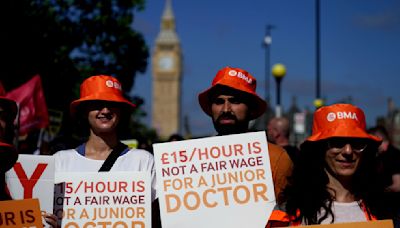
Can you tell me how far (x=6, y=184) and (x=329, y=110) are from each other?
1945mm

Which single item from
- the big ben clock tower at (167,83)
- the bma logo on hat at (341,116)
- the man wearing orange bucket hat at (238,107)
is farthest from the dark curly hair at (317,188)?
the big ben clock tower at (167,83)

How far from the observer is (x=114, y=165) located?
446 cm

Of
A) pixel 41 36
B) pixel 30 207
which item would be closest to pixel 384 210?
pixel 30 207

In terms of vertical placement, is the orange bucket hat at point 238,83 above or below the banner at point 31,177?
above

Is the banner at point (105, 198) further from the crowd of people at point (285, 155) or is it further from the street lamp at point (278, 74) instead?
the street lamp at point (278, 74)

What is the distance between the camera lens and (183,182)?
13.2ft

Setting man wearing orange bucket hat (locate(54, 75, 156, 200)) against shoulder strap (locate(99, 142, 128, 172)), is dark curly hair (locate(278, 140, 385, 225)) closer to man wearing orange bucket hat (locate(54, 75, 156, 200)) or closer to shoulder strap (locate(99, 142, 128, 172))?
man wearing orange bucket hat (locate(54, 75, 156, 200))

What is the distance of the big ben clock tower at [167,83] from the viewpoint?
146625mm

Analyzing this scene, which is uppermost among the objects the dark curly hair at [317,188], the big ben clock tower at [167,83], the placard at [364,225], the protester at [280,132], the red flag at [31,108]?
the big ben clock tower at [167,83]

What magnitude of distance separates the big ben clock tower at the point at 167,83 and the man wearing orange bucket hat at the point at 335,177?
138m

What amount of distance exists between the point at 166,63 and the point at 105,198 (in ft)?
494

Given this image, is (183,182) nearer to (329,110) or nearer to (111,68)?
(329,110)

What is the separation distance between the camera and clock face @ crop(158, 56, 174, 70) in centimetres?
15338

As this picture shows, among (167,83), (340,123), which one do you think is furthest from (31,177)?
(167,83)
